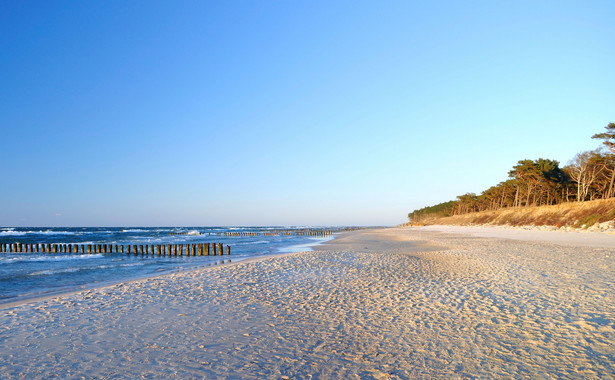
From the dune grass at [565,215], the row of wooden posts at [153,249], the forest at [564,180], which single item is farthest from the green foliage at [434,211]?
the row of wooden posts at [153,249]

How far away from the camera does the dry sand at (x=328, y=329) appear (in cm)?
467

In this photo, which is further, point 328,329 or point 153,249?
point 153,249

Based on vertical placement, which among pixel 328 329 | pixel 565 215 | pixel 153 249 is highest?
pixel 565 215

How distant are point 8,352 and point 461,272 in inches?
507

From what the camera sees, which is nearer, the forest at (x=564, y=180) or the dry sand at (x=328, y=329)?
the dry sand at (x=328, y=329)

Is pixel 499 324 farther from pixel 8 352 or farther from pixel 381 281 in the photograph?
pixel 8 352

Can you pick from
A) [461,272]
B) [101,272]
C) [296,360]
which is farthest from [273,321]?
[101,272]

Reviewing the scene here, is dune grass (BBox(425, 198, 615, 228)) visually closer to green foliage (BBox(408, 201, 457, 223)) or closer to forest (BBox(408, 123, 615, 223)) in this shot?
forest (BBox(408, 123, 615, 223))

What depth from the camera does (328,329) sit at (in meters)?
6.36

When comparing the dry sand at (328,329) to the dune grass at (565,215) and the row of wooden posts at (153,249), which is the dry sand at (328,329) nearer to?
the row of wooden posts at (153,249)

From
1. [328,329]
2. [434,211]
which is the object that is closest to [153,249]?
[328,329]

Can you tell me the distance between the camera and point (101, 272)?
17.3 m

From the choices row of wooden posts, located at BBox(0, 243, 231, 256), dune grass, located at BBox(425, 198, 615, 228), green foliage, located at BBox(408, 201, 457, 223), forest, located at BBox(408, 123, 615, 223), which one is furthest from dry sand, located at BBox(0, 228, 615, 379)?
green foliage, located at BBox(408, 201, 457, 223)

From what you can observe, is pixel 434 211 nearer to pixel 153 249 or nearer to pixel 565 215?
pixel 565 215
